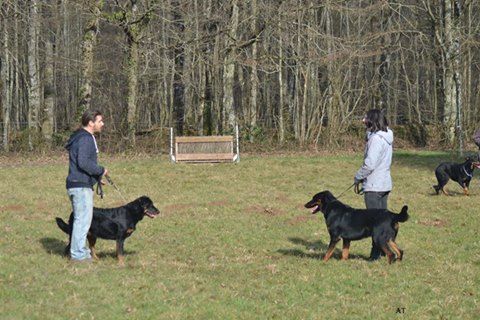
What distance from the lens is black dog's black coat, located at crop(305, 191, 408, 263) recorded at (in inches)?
333

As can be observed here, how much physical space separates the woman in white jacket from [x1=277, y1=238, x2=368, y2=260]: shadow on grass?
596 millimetres

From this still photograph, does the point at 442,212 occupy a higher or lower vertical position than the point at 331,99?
lower

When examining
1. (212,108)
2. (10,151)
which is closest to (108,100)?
(212,108)

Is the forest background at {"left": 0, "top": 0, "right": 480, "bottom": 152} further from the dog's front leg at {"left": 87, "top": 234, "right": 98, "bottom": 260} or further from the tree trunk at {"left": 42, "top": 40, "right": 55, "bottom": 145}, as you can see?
the dog's front leg at {"left": 87, "top": 234, "right": 98, "bottom": 260}

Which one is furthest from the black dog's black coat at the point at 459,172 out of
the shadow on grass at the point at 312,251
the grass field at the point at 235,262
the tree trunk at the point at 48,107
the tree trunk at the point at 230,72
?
the tree trunk at the point at 48,107

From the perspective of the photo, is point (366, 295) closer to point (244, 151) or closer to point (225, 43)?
point (244, 151)

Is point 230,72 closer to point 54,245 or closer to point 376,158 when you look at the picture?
point 54,245

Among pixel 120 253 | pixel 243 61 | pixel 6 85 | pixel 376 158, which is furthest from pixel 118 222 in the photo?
pixel 6 85

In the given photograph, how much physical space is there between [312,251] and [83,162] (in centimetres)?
374

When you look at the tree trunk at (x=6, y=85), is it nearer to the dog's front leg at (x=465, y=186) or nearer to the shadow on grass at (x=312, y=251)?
the dog's front leg at (x=465, y=186)

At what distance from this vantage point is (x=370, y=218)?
28.1 ft

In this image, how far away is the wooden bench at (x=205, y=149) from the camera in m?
21.8

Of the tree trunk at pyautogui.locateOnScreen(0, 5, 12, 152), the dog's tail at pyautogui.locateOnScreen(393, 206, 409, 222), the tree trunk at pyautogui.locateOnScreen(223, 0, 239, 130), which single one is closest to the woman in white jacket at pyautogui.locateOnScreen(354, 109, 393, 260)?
the dog's tail at pyautogui.locateOnScreen(393, 206, 409, 222)

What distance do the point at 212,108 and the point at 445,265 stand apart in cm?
2261
